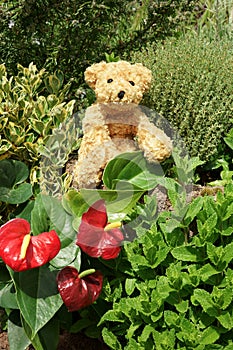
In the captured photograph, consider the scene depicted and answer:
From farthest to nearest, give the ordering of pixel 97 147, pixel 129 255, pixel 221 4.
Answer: pixel 221 4 → pixel 97 147 → pixel 129 255

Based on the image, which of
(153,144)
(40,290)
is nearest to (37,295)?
(40,290)

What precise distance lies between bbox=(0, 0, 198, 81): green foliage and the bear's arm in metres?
1.00

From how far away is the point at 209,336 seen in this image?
1.95 meters

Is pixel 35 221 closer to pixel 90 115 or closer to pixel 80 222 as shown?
pixel 80 222

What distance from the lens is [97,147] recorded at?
2447mm

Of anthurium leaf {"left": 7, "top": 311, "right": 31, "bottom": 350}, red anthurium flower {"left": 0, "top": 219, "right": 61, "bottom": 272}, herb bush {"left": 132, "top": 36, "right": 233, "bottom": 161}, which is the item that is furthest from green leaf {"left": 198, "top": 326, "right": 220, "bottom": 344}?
herb bush {"left": 132, "top": 36, "right": 233, "bottom": 161}

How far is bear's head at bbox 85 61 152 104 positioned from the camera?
2.45 meters

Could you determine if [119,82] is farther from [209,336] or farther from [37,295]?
[209,336]

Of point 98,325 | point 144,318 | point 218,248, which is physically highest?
point 218,248

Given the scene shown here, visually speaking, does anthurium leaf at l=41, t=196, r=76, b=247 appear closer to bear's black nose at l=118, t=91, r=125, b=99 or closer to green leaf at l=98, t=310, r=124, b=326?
green leaf at l=98, t=310, r=124, b=326

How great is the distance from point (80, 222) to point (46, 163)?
0.46 metres

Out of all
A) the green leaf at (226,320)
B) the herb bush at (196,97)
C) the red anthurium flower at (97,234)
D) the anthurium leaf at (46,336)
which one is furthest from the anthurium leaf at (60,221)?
the herb bush at (196,97)

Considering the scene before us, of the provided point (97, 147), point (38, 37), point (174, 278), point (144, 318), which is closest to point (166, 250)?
point (174, 278)

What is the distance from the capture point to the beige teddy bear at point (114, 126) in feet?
7.97
